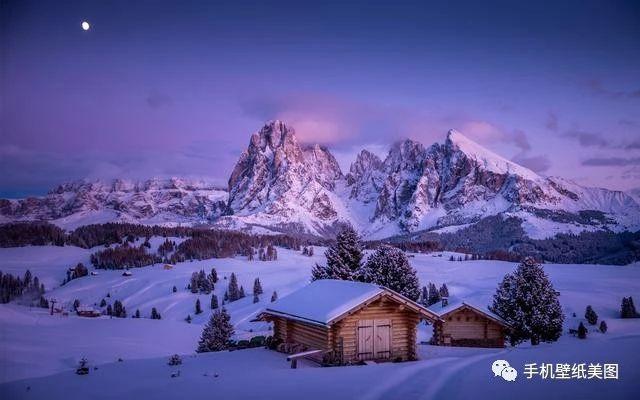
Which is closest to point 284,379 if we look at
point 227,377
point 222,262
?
point 227,377

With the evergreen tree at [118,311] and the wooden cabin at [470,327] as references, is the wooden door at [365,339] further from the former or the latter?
the evergreen tree at [118,311]

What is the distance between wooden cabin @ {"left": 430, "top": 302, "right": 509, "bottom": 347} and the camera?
4097 centimetres

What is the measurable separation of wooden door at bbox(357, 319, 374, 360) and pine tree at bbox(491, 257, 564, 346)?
19811 mm

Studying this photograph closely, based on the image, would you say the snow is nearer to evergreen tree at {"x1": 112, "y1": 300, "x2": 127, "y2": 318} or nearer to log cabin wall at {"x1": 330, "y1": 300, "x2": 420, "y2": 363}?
log cabin wall at {"x1": 330, "y1": 300, "x2": 420, "y2": 363}

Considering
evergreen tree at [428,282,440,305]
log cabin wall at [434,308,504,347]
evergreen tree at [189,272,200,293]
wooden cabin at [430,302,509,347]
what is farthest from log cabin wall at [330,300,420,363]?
evergreen tree at [189,272,200,293]

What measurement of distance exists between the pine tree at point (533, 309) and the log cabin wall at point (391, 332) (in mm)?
17581

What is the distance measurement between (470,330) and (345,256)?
14.1 metres

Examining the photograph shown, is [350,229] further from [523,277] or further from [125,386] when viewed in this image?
[125,386]

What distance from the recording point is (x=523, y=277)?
42.0m

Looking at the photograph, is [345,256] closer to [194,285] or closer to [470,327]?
[470,327]

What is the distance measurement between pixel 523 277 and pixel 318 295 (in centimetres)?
2094

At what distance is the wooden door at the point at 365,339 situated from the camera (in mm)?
26202

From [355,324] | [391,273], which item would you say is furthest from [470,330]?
[355,324]

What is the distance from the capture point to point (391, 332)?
27.3m
